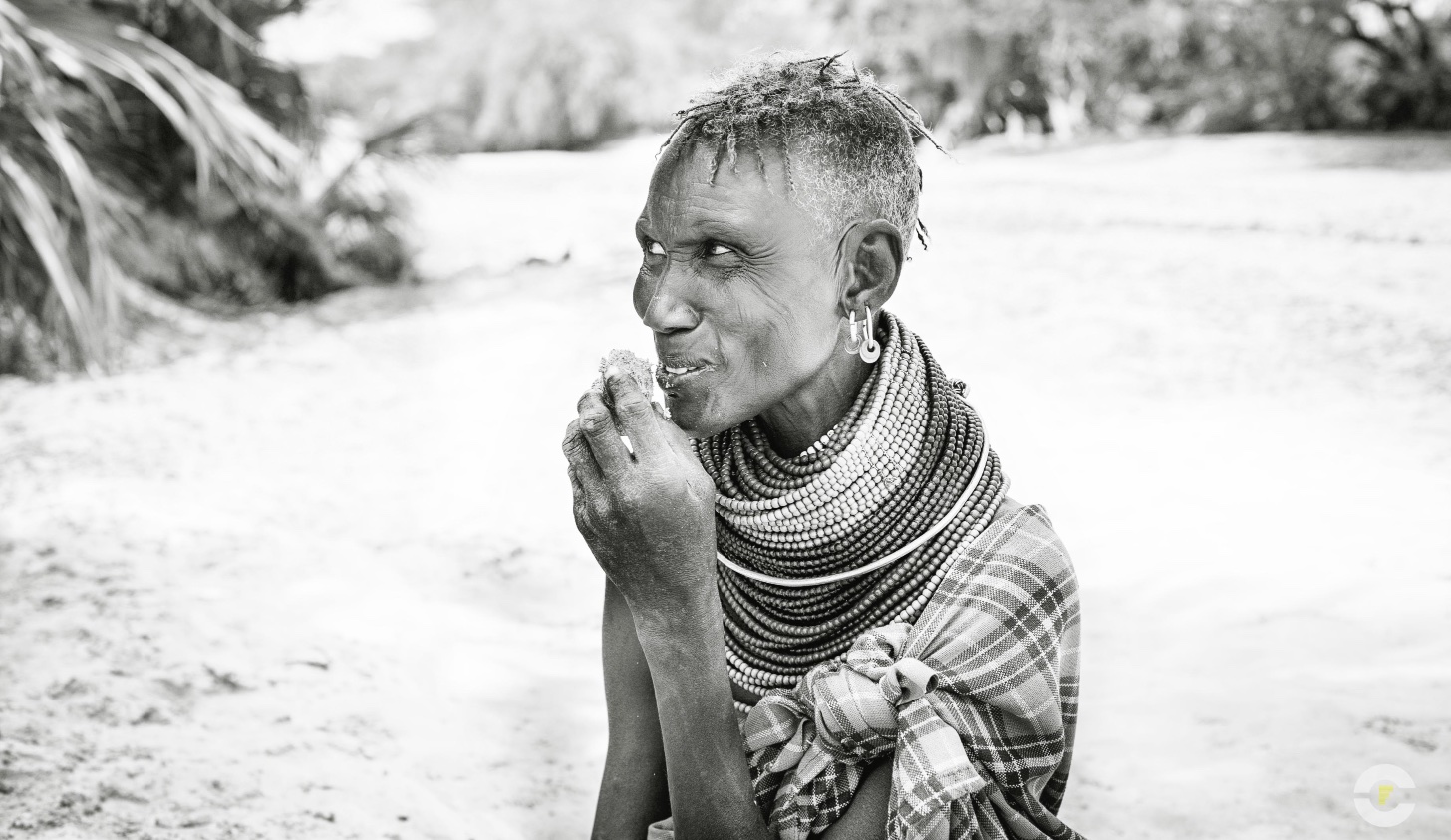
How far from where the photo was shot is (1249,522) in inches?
186

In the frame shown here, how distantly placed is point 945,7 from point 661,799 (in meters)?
20.4

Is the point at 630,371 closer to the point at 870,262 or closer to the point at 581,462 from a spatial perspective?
the point at 581,462

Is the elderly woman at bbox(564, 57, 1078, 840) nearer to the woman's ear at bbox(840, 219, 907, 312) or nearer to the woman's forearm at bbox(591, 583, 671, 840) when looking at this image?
the woman's ear at bbox(840, 219, 907, 312)

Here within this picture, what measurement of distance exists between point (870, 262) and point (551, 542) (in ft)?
11.2

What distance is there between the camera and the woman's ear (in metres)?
1.93

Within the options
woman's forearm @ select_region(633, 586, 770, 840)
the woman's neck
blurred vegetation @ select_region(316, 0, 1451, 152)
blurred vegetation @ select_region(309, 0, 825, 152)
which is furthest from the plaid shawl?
blurred vegetation @ select_region(309, 0, 825, 152)

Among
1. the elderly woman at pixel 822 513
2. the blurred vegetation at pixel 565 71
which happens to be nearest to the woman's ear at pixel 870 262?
the elderly woman at pixel 822 513

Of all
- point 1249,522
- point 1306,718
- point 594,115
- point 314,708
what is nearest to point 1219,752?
point 1306,718

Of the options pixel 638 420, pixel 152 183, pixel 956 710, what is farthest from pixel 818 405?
pixel 152 183

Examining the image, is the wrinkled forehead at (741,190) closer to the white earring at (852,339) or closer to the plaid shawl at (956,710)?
the white earring at (852,339)

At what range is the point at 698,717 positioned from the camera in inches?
73.6

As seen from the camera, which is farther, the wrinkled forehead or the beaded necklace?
the beaded necklace

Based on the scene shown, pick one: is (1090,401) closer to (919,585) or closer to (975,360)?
(975,360)

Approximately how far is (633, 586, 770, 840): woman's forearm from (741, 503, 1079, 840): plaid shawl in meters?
0.11
